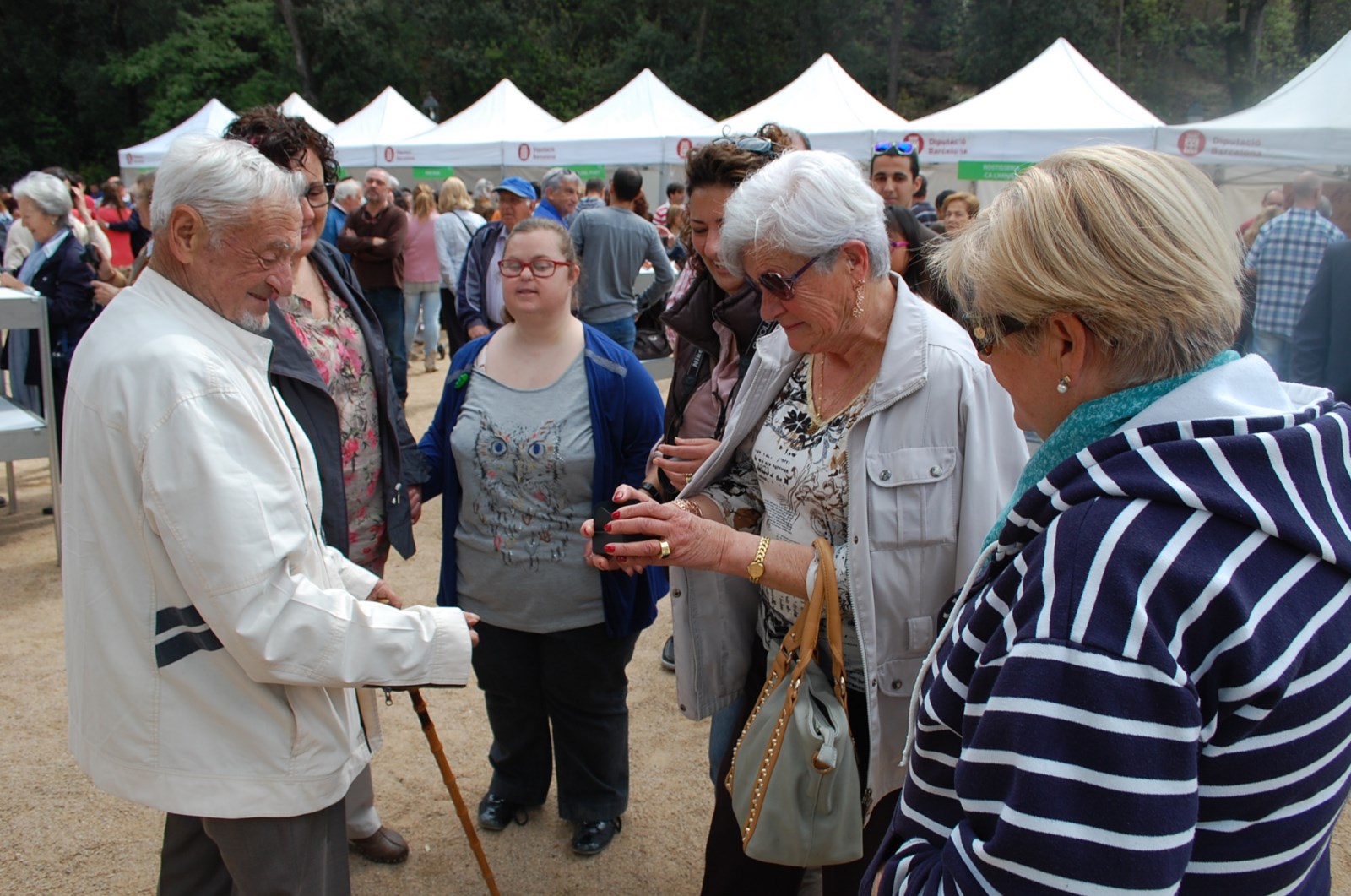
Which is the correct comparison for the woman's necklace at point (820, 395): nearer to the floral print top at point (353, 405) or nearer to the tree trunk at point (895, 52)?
the floral print top at point (353, 405)

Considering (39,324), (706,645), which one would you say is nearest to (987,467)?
(706,645)

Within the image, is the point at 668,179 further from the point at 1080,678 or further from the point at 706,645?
the point at 1080,678

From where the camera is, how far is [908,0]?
4472 cm

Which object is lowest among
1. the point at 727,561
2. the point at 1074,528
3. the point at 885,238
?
the point at 727,561

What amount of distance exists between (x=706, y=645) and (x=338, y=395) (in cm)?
122

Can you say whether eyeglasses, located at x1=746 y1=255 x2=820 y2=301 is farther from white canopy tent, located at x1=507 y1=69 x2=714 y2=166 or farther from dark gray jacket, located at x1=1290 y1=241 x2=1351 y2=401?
white canopy tent, located at x1=507 y1=69 x2=714 y2=166

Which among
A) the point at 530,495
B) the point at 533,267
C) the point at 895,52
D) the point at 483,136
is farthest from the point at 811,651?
the point at 895,52

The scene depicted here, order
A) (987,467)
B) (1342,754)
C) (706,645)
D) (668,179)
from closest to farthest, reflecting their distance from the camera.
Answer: (1342,754) → (987,467) → (706,645) → (668,179)

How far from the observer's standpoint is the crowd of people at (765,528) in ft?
3.04

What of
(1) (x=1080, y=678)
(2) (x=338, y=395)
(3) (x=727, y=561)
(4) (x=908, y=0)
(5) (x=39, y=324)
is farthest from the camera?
(4) (x=908, y=0)

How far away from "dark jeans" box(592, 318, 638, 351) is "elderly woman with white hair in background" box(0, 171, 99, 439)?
10.5 ft

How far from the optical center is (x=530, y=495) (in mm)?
2805

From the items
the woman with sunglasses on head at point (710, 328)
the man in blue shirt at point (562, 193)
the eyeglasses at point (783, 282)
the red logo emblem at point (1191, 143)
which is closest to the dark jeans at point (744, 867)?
the woman with sunglasses on head at point (710, 328)

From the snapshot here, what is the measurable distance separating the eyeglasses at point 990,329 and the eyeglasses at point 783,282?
0.73 metres
